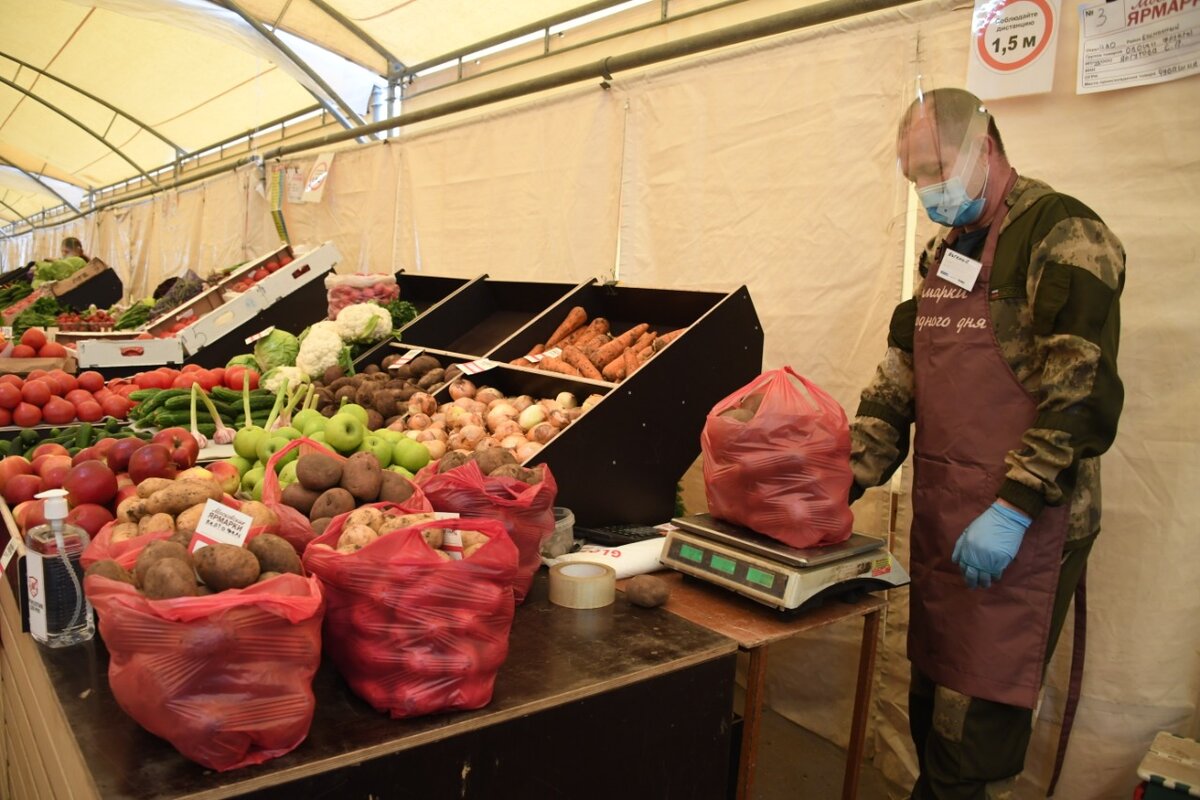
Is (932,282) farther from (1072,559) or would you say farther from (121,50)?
(121,50)

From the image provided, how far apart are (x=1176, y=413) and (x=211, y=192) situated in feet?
29.1

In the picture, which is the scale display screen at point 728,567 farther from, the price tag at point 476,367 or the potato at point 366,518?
the price tag at point 476,367

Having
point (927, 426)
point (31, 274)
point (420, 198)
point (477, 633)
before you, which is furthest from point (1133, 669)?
point (31, 274)

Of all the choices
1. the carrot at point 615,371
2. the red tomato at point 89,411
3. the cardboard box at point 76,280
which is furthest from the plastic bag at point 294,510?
the cardboard box at point 76,280

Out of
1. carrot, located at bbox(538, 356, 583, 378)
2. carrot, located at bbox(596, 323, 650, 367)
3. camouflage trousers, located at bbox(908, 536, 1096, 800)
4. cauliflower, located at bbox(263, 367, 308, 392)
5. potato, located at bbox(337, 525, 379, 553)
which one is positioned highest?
carrot, located at bbox(596, 323, 650, 367)

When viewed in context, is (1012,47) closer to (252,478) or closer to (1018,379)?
(1018,379)

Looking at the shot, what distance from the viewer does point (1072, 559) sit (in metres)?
1.96

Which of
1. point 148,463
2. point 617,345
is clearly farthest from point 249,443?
point 617,345

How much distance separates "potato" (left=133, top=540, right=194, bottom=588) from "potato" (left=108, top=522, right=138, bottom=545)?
1.04 ft

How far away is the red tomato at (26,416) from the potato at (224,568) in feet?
8.26

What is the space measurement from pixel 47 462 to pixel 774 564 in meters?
2.05

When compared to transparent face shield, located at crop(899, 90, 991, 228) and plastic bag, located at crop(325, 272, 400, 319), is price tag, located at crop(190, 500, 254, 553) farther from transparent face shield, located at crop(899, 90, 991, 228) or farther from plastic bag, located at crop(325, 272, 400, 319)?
plastic bag, located at crop(325, 272, 400, 319)

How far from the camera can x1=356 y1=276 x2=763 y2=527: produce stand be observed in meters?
2.31

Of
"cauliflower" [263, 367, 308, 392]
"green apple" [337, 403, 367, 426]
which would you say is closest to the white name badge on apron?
"green apple" [337, 403, 367, 426]
